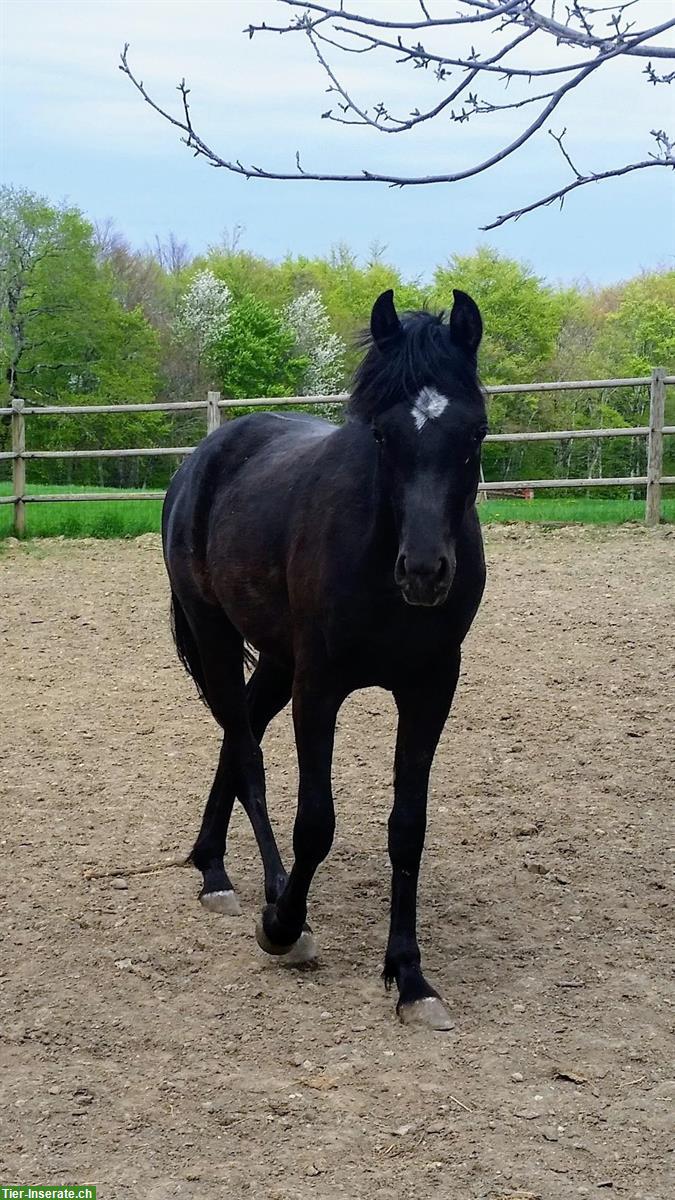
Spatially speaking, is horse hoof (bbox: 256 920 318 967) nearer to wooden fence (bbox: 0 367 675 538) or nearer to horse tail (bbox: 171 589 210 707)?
horse tail (bbox: 171 589 210 707)

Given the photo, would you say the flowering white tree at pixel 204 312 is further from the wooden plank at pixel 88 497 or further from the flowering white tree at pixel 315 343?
the wooden plank at pixel 88 497

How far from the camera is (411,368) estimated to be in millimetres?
2965

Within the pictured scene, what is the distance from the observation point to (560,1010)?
130 inches

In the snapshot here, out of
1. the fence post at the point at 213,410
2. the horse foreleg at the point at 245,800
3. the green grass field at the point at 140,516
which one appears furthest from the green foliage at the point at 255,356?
the horse foreleg at the point at 245,800

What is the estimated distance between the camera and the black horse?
295cm

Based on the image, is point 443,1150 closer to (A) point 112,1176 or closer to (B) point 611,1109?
(B) point 611,1109

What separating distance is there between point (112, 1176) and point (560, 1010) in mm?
1406

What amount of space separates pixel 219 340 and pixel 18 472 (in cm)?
2856

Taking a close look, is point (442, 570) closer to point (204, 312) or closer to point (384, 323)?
point (384, 323)

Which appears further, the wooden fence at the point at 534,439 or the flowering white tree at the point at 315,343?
the flowering white tree at the point at 315,343

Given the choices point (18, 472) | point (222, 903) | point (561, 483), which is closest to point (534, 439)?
point (561, 483)

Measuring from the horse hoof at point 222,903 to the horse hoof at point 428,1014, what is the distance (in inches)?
Result: 39.3

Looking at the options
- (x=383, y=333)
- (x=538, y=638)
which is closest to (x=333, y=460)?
(x=383, y=333)

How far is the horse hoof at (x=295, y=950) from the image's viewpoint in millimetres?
3605
